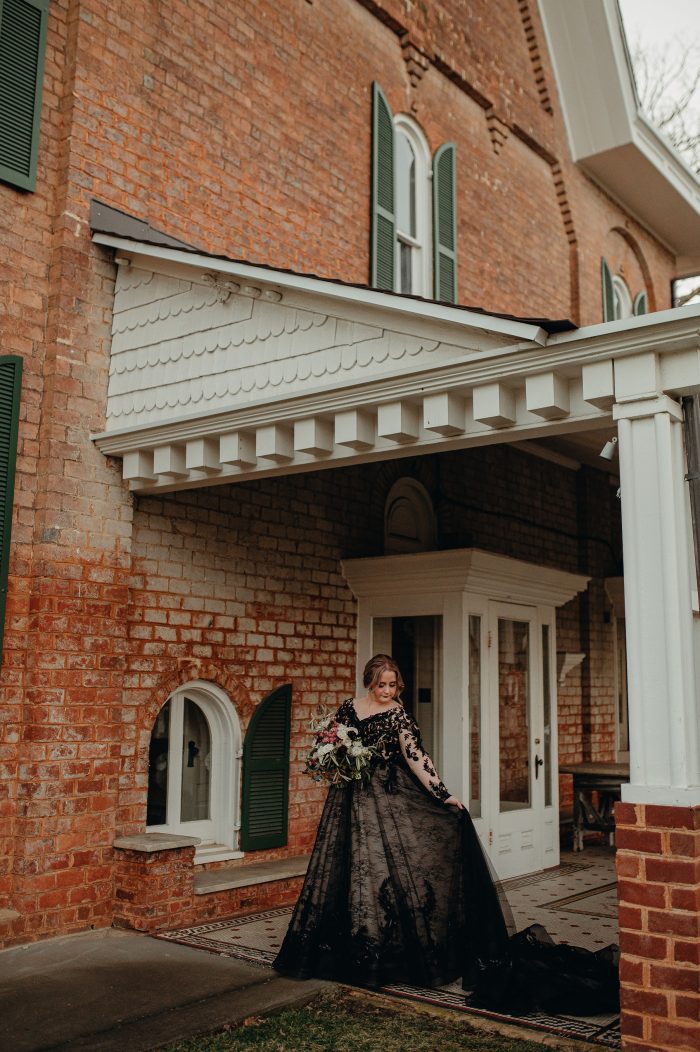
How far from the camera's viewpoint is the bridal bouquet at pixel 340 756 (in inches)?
233

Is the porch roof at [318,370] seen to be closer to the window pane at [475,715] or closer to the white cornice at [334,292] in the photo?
the white cornice at [334,292]

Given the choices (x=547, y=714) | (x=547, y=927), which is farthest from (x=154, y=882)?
(x=547, y=714)

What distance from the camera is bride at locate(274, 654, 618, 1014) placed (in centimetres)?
550

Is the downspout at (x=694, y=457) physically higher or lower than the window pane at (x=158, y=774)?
higher

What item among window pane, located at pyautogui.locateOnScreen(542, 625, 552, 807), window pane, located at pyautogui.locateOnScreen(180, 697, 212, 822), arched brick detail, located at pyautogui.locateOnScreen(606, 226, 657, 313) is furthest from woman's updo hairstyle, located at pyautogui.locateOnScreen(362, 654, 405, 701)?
arched brick detail, located at pyautogui.locateOnScreen(606, 226, 657, 313)

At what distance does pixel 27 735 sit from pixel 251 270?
3.30 metres

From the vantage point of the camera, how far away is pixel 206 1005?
514cm

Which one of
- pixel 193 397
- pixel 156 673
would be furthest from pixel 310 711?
pixel 193 397

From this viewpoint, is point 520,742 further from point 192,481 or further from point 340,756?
point 192,481

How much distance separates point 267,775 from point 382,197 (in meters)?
5.83

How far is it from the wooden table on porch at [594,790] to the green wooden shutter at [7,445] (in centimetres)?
669

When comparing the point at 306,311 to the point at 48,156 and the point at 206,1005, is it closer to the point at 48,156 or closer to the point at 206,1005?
the point at 48,156

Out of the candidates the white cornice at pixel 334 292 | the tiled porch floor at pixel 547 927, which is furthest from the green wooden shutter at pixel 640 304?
the white cornice at pixel 334 292

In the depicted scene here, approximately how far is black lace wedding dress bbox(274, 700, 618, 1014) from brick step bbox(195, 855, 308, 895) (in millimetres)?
1265
